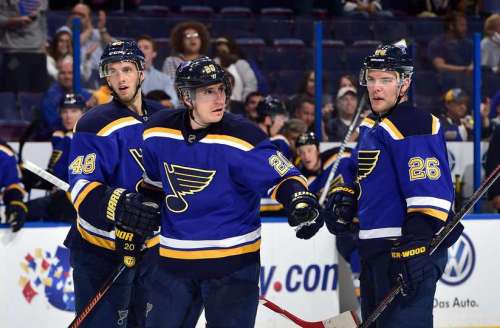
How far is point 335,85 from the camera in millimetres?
7199

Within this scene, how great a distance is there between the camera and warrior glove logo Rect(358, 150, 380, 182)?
416cm

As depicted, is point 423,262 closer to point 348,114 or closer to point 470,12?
point 348,114

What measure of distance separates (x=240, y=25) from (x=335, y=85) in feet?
6.19

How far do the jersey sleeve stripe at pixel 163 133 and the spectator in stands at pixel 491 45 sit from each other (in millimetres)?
3958

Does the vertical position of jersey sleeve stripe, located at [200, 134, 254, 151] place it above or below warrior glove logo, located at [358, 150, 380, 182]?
above

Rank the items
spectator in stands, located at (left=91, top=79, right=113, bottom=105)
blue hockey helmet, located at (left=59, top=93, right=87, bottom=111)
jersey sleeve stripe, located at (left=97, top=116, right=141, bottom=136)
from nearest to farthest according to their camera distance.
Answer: jersey sleeve stripe, located at (left=97, top=116, right=141, bottom=136) → blue hockey helmet, located at (left=59, top=93, right=87, bottom=111) → spectator in stands, located at (left=91, top=79, right=113, bottom=105)

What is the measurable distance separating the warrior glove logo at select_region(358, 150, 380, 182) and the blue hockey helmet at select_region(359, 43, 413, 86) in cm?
30

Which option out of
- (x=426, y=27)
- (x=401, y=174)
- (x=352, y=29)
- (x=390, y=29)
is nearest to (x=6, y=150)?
(x=401, y=174)

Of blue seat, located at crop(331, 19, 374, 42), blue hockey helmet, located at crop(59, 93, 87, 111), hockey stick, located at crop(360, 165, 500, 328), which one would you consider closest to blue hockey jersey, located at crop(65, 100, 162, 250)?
hockey stick, located at crop(360, 165, 500, 328)

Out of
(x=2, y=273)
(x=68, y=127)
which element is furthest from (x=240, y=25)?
(x=2, y=273)

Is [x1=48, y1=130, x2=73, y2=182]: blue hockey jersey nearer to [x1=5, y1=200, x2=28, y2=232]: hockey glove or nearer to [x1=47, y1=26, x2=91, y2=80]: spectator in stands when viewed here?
[x1=5, y1=200, x2=28, y2=232]: hockey glove

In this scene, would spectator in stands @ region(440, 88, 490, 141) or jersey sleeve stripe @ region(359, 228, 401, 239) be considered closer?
jersey sleeve stripe @ region(359, 228, 401, 239)

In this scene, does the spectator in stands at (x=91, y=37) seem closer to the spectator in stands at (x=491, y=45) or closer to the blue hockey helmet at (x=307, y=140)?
the blue hockey helmet at (x=307, y=140)

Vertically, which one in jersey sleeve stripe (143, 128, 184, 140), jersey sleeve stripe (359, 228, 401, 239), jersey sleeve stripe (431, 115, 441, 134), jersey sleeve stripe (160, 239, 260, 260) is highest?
jersey sleeve stripe (431, 115, 441, 134)
